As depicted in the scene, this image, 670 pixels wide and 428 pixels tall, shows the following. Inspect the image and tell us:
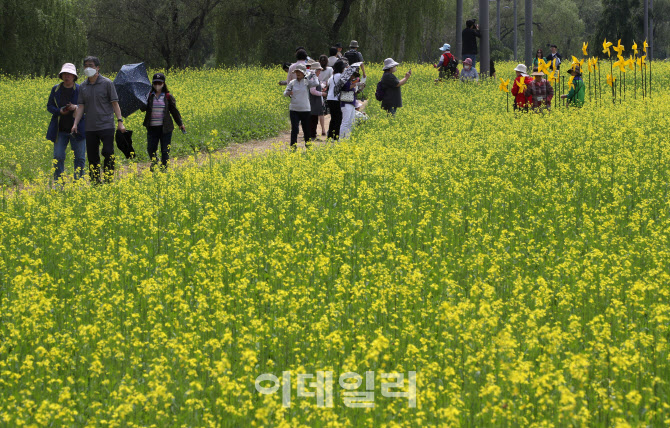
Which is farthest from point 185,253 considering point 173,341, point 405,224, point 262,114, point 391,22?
point 391,22

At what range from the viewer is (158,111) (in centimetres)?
1330

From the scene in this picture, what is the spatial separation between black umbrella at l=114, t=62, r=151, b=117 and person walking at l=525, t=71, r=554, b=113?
A: 8.34m

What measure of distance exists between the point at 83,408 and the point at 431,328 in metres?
2.56

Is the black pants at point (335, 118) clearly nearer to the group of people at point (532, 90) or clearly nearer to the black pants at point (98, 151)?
the group of people at point (532, 90)

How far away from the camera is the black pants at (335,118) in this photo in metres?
16.8

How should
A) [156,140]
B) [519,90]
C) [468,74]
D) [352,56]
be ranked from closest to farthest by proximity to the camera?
[156,140] → [519,90] → [352,56] → [468,74]

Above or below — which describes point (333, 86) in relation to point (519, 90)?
above

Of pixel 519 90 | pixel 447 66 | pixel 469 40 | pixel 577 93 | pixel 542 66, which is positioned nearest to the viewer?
pixel 542 66

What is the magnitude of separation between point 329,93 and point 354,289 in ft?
35.6

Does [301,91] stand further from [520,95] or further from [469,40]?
[469,40]

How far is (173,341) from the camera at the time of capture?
208 inches

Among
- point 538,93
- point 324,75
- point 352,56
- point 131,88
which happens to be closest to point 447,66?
point 352,56

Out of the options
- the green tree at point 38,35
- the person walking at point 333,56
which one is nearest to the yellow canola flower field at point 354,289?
the person walking at point 333,56

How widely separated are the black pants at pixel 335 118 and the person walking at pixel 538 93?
14.1 ft
